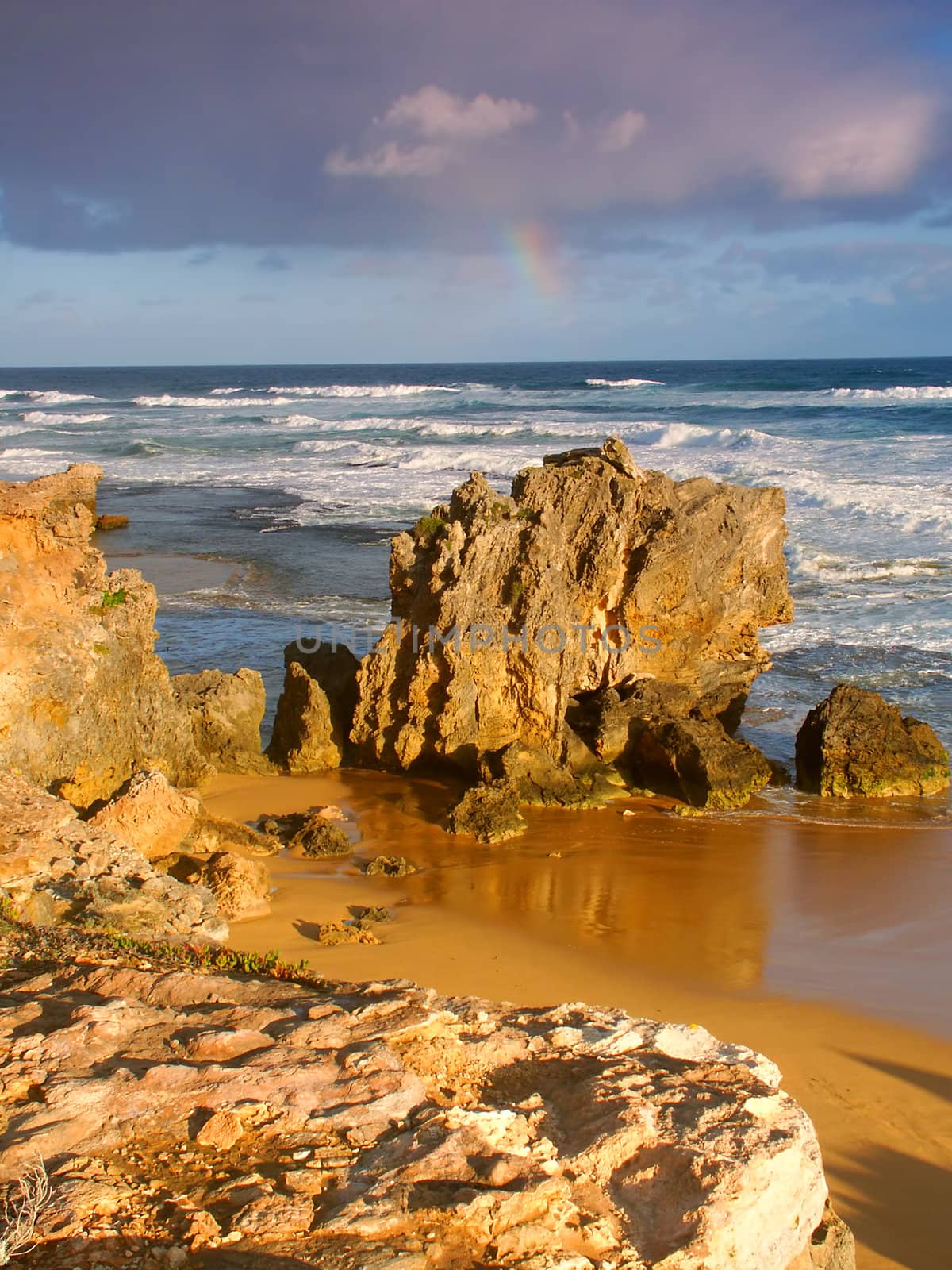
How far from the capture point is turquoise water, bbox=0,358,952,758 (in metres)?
16.6

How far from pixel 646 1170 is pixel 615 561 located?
29.1ft

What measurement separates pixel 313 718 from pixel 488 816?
2574 millimetres

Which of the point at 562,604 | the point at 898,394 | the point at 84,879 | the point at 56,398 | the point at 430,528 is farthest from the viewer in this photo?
the point at 56,398

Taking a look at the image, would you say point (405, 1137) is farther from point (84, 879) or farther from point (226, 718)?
point (226, 718)

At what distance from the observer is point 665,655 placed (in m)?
12.5

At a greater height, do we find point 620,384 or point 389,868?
point 620,384

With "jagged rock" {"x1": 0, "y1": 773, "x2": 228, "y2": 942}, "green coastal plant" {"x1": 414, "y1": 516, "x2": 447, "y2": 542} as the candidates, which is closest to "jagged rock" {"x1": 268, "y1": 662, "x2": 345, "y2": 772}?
"green coastal plant" {"x1": 414, "y1": 516, "x2": 447, "y2": 542}

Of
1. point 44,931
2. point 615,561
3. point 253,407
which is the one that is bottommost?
point 44,931

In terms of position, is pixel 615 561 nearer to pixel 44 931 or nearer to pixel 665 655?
pixel 665 655

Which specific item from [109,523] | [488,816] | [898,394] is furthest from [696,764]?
[898,394]

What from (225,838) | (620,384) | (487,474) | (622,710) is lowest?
(225,838)

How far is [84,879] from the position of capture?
648 centimetres

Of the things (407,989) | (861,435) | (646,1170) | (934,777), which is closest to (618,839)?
(934,777)

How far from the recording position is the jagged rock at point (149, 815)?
26.6 ft
